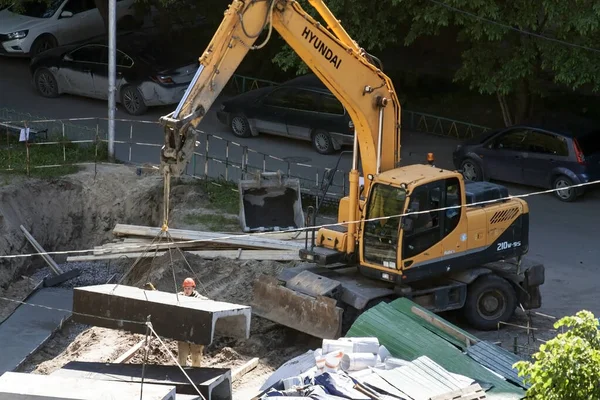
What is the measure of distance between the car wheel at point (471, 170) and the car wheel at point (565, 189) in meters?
1.75

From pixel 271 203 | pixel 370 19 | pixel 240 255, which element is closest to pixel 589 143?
pixel 370 19

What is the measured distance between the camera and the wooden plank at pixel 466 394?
13.7 meters

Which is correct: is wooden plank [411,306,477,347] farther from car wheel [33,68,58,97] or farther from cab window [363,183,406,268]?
car wheel [33,68,58,97]

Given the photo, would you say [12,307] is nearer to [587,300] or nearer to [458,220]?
[458,220]

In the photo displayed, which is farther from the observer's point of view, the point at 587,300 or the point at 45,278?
the point at 45,278

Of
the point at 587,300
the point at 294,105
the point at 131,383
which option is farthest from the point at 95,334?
the point at 294,105

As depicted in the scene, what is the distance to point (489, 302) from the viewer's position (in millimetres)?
17641

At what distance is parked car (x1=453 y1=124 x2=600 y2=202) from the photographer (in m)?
22.6

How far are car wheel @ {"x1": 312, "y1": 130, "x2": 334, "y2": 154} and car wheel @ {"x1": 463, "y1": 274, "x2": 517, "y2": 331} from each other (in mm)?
8563

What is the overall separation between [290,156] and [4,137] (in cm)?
651

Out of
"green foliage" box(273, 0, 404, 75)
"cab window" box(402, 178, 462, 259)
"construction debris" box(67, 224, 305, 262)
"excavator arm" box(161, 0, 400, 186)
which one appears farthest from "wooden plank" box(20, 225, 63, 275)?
"cab window" box(402, 178, 462, 259)

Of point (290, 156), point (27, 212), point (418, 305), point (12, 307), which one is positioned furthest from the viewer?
point (290, 156)


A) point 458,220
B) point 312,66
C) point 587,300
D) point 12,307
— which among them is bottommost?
point 12,307

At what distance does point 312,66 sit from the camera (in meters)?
16.5
